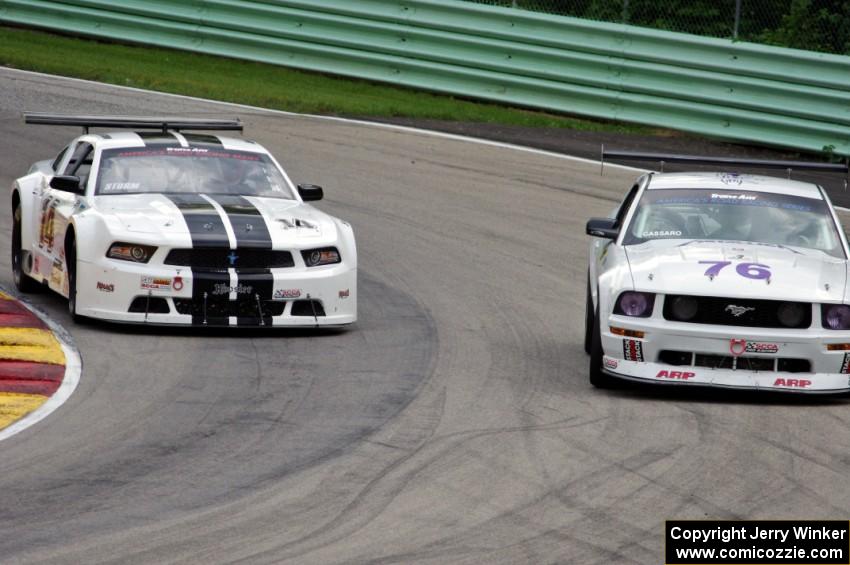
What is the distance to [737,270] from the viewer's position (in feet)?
32.7

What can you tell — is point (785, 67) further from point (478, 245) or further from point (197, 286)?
point (197, 286)

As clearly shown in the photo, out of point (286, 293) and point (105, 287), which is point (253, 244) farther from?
point (105, 287)

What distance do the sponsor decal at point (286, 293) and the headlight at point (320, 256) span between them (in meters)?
0.26

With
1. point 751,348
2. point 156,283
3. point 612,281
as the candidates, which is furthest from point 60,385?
point 751,348

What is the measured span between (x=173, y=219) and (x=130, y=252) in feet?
1.45

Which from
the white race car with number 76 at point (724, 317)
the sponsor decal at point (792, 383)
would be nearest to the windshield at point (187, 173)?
the white race car with number 76 at point (724, 317)

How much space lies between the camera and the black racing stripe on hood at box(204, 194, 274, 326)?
1136 centimetres

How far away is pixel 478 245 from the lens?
1543 cm

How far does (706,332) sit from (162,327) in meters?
4.14

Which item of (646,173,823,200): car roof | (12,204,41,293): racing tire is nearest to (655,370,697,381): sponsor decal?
(646,173,823,200): car roof

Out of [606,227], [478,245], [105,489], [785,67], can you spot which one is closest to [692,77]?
[785,67]

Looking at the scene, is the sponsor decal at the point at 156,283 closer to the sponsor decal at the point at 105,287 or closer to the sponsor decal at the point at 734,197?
the sponsor decal at the point at 105,287

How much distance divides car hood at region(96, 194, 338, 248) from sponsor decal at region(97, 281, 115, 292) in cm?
39

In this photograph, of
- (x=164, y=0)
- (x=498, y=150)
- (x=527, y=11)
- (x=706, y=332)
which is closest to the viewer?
(x=706, y=332)
